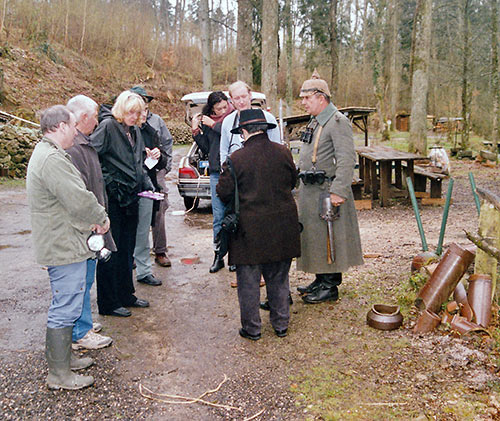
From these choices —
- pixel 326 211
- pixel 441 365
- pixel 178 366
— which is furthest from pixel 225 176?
pixel 441 365

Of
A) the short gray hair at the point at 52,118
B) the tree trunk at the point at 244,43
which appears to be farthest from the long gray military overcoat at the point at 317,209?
the tree trunk at the point at 244,43

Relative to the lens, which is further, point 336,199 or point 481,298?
point 336,199

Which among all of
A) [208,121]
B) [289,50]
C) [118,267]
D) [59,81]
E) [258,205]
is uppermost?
[289,50]

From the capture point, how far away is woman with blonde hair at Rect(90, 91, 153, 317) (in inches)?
164

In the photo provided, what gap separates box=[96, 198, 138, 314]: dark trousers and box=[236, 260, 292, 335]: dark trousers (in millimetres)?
1231

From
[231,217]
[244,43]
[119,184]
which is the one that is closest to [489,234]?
[231,217]

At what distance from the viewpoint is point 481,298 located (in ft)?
12.2

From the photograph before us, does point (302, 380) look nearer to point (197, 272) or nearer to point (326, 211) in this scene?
point (326, 211)

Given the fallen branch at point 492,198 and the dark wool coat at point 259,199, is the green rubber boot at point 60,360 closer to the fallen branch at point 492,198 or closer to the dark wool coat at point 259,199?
the dark wool coat at point 259,199

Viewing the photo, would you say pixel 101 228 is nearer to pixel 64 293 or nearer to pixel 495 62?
pixel 64 293

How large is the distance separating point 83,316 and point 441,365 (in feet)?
8.52

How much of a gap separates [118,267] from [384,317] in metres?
2.37

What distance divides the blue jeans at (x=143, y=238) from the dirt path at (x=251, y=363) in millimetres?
251

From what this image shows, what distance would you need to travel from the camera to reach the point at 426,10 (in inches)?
492
